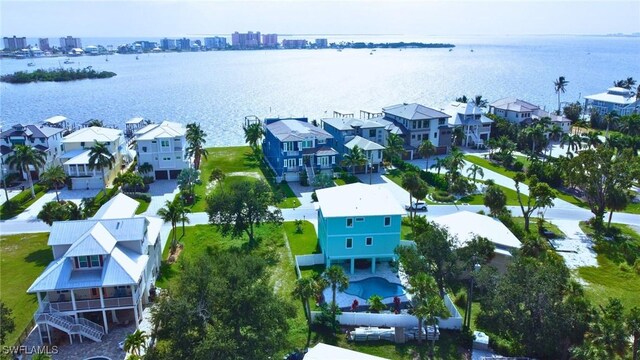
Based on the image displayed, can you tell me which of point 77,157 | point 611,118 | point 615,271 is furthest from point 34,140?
point 611,118

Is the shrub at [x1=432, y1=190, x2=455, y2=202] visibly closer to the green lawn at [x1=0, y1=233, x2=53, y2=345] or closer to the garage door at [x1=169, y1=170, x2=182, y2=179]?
the garage door at [x1=169, y1=170, x2=182, y2=179]

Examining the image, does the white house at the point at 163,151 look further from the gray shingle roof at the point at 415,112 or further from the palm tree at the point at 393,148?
the gray shingle roof at the point at 415,112

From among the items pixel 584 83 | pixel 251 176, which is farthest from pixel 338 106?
pixel 584 83

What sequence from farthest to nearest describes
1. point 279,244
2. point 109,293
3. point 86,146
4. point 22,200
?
point 86,146 < point 22,200 < point 279,244 < point 109,293

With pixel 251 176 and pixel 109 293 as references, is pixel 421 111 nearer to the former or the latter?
pixel 251 176

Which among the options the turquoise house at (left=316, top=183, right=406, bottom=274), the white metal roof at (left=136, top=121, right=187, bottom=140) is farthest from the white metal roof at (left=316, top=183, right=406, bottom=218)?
the white metal roof at (left=136, top=121, right=187, bottom=140)

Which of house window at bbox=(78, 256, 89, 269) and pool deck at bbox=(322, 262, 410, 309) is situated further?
pool deck at bbox=(322, 262, 410, 309)

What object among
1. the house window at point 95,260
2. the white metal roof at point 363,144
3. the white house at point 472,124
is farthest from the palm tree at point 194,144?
the white house at point 472,124
